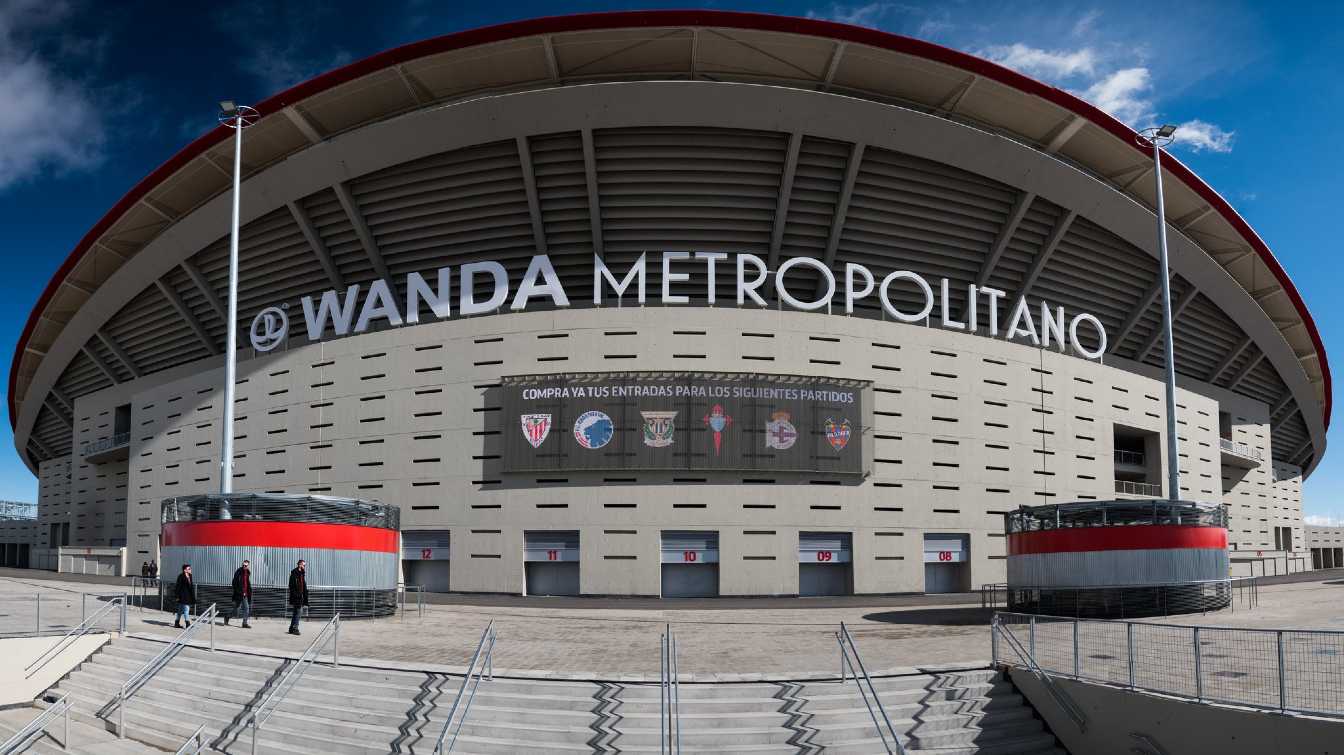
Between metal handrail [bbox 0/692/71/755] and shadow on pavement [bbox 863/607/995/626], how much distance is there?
620 inches

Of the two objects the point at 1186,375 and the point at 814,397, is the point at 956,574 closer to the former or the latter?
the point at 814,397

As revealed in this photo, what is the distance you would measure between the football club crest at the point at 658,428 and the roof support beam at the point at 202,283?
19.2 m

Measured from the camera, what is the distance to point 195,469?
1555 inches

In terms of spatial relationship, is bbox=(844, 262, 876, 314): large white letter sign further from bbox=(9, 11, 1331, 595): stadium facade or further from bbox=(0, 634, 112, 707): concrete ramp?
bbox=(0, 634, 112, 707): concrete ramp

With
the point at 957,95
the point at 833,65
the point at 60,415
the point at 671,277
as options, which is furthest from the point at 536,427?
the point at 60,415

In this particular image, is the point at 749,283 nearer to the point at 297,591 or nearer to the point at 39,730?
the point at 297,591

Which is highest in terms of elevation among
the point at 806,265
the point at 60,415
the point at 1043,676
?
the point at 806,265

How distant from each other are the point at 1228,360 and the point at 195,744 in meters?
46.3

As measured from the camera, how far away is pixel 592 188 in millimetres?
30188

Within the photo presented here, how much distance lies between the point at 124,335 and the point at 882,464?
35047mm

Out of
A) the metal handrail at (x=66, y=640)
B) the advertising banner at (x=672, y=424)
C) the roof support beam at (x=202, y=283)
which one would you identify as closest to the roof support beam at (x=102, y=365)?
the roof support beam at (x=202, y=283)

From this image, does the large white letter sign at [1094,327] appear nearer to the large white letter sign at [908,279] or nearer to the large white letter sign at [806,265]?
the large white letter sign at [908,279]

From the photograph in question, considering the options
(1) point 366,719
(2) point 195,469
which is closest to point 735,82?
(1) point 366,719

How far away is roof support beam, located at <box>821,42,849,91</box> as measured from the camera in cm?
2864
